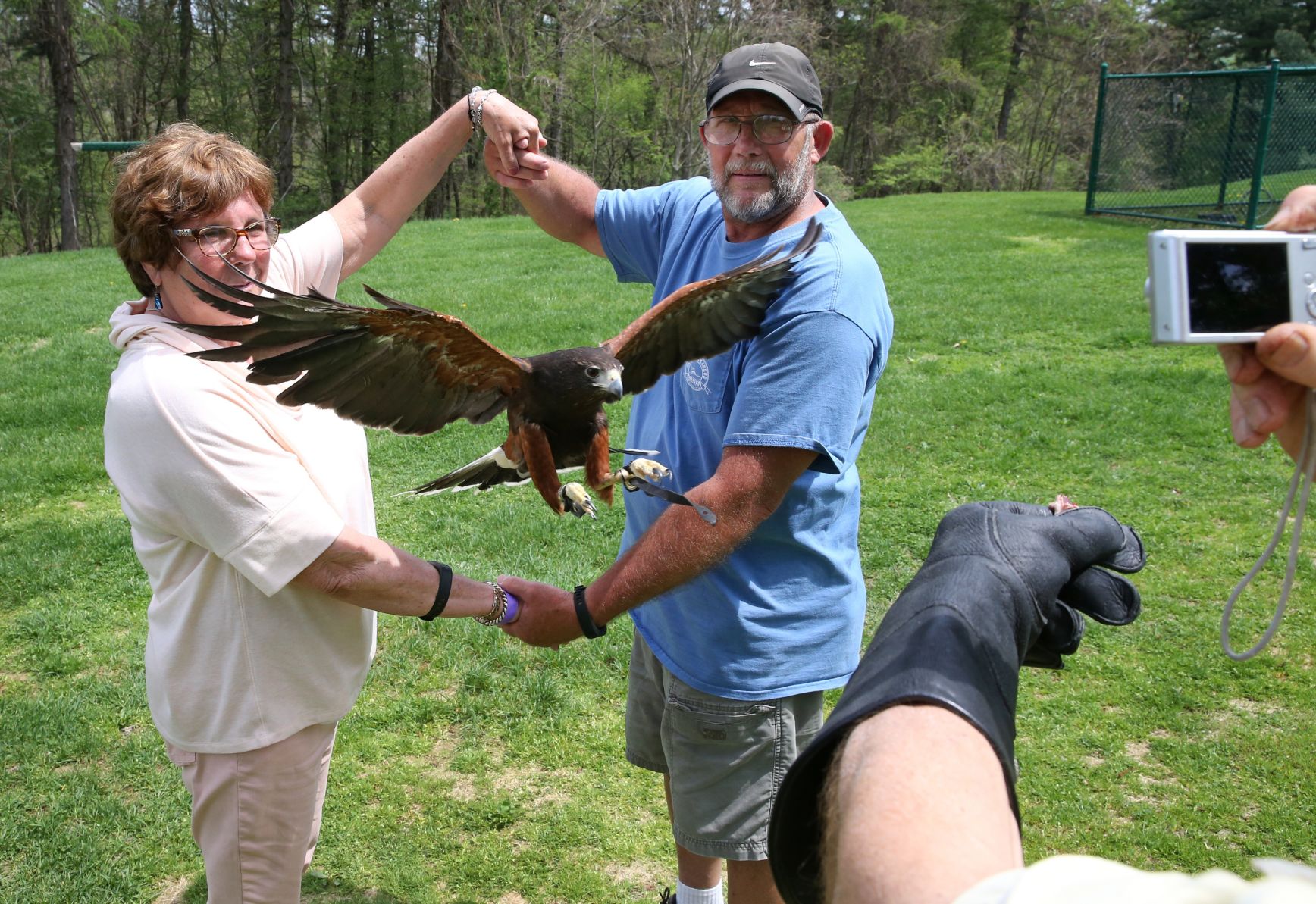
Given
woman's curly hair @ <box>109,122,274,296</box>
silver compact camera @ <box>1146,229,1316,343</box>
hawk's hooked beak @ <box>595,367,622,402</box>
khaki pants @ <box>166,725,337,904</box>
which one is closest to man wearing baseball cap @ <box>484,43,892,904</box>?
hawk's hooked beak @ <box>595,367,622,402</box>

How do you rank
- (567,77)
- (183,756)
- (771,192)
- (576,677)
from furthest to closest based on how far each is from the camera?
1. (567,77)
2. (576,677)
3. (771,192)
4. (183,756)

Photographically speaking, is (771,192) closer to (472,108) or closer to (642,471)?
(642,471)

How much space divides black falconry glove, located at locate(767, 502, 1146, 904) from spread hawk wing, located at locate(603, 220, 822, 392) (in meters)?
0.89

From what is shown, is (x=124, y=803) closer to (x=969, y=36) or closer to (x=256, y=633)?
(x=256, y=633)

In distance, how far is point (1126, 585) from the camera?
1780mm

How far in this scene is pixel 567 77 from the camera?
2517 cm

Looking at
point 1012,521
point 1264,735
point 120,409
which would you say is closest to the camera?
point 1012,521

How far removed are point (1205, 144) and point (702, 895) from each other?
17.1 m

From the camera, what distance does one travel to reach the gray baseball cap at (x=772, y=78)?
257 centimetres

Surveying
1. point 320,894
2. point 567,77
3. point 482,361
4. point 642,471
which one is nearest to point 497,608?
point 642,471

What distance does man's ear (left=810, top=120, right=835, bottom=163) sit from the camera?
8.97 ft

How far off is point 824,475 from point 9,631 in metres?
4.70

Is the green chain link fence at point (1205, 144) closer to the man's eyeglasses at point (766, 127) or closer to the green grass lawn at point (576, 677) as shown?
the green grass lawn at point (576, 677)

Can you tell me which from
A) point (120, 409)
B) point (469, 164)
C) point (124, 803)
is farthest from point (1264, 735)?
point (469, 164)
